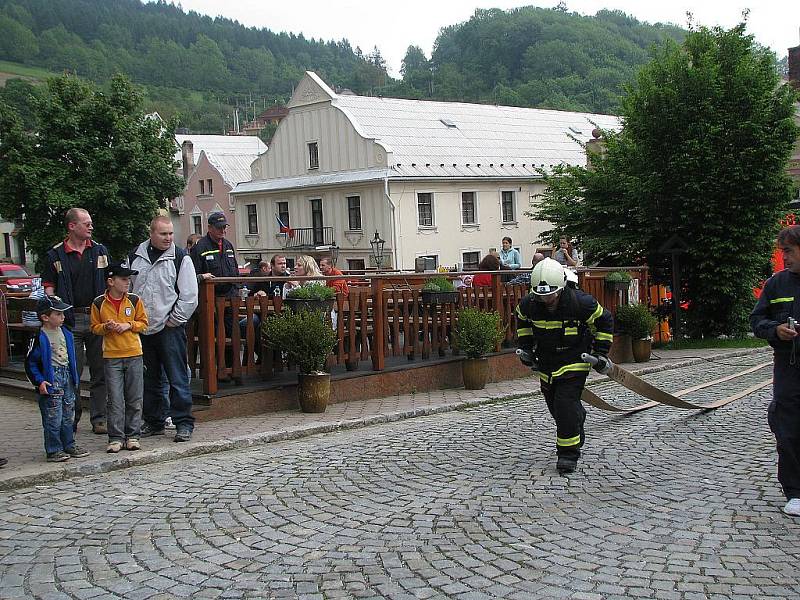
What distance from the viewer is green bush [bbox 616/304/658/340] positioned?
53.5ft

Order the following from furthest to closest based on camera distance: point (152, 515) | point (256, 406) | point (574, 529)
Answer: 1. point (256, 406)
2. point (152, 515)
3. point (574, 529)

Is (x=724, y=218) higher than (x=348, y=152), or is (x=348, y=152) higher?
(x=348, y=152)

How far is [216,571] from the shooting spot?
17.6 ft

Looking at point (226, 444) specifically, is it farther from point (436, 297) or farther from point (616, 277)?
point (616, 277)

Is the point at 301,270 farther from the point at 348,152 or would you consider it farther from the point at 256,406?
the point at 348,152

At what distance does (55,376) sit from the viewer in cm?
786

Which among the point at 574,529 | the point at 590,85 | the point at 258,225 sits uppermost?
the point at 590,85

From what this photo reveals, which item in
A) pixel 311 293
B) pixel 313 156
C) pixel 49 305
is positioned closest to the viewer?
pixel 49 305

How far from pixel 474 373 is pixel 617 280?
182 inches

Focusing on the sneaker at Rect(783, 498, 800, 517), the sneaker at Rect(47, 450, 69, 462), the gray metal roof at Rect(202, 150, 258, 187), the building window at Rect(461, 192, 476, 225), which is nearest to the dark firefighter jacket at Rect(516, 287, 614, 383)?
the sneaker at Rect(783, 498, 800, 517)

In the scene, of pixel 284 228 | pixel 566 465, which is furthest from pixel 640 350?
pixel 284 228

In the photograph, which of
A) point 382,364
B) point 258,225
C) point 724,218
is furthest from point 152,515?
point 258,225

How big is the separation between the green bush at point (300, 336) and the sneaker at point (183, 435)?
1.83 meters

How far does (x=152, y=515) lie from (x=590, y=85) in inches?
3934
